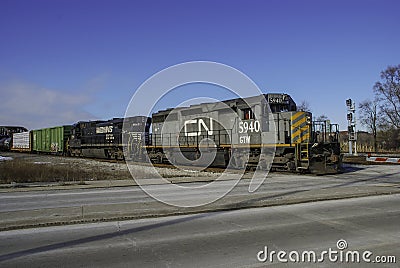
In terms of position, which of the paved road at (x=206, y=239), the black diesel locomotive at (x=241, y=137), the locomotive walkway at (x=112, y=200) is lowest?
the paved road at (x=206, y=239)

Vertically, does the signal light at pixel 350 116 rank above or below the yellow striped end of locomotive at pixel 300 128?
above

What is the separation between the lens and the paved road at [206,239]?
548cm

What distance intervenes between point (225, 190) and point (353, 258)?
25.6 ft

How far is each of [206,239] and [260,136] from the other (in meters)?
13.4

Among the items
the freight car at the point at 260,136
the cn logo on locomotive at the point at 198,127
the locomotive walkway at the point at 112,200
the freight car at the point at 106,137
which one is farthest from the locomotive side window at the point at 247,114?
the freight car at the point at 106,137

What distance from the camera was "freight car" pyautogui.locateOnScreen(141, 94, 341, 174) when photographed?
1861 cm

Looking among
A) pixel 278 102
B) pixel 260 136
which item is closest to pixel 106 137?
pixel 260 136

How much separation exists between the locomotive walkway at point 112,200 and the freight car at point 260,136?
10.8 ft

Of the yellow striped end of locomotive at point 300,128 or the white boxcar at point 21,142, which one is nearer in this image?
the yellow striped end of locomotive at point 300,128

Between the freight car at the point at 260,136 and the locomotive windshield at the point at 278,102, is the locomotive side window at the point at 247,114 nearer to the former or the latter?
the freight car at the point at 260,136

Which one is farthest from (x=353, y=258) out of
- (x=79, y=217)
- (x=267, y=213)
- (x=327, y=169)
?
(x=327, y=169)

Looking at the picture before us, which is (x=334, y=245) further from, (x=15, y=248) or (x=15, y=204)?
(x=15, y=204)

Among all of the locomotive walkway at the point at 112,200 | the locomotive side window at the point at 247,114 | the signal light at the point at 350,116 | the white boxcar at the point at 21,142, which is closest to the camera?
the locomotive walkway at the point at 112,200

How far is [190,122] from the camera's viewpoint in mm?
24266
